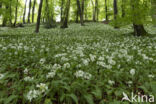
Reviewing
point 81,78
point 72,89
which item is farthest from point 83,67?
point 72,89

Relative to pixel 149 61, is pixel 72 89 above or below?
below

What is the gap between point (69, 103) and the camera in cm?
236

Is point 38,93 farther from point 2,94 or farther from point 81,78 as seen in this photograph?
point 81,78

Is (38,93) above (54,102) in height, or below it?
above

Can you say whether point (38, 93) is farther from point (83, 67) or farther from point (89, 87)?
point (83, 67)

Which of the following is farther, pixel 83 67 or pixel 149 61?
pixel 149 61

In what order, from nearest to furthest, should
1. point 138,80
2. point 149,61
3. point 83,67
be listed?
1. point 138,80
2. point 83,67
3. point 149,61

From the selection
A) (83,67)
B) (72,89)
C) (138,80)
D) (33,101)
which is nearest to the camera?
(33,101)

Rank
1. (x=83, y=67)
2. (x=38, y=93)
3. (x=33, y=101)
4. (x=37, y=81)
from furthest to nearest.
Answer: (x=83, y=67) < (x=37, y=81) < (x=33, y=101) < (x=38, y=93)

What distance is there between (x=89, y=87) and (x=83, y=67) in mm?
867

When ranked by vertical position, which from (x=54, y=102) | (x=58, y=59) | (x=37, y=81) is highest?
(x=58, y=59)

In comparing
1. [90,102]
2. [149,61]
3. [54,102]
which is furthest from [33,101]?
[149,61]

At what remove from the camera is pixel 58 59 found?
4508mm

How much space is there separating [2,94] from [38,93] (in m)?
0.85
